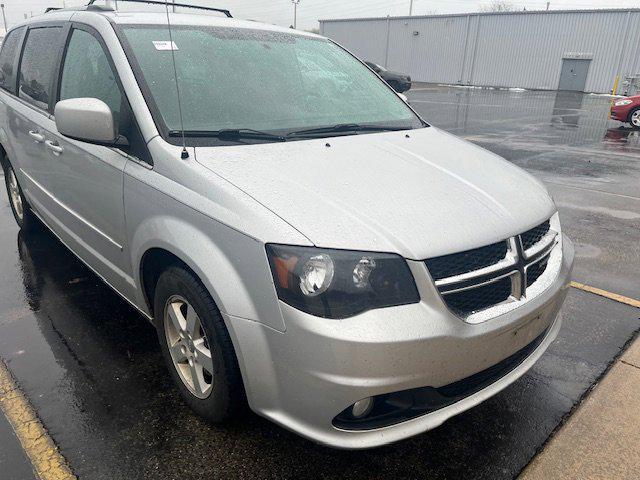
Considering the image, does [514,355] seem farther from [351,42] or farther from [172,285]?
[351,42]

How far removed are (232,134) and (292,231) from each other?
0.85 metres

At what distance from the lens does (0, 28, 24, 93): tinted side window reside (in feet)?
13.9

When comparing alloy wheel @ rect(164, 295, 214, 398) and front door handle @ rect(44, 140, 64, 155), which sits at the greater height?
front door handle @ rect(44, 140, 64, 155)

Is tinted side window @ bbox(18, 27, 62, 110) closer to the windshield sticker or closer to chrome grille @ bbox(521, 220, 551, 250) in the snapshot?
the windshield sticker

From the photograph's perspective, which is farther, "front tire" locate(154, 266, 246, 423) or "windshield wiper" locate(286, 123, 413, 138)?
"windshield wiper" locate(286, 123, 413, 138)

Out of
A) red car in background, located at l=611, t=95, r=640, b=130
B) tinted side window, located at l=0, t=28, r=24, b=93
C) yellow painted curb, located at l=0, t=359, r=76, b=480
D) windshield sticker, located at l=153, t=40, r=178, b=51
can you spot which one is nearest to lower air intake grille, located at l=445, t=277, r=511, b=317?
yellow painted curb, located at l=0, t=359, r=76, b=480

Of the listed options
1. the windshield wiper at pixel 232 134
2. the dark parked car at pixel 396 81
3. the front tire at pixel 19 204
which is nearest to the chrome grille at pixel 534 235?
the windshield wiper at pixel 232 134

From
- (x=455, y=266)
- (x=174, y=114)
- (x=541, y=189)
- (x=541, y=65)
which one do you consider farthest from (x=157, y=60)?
(x=541, y=65)

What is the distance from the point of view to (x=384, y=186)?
7.15 feet

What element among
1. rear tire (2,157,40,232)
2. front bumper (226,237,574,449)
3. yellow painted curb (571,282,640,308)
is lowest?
yellow painted curb (571,282,640,308)

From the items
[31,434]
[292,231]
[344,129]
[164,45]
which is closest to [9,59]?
[164,45]

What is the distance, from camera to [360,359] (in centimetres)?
172

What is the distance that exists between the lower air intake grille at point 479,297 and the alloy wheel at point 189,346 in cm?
100

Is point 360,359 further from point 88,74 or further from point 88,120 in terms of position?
point 88,74
